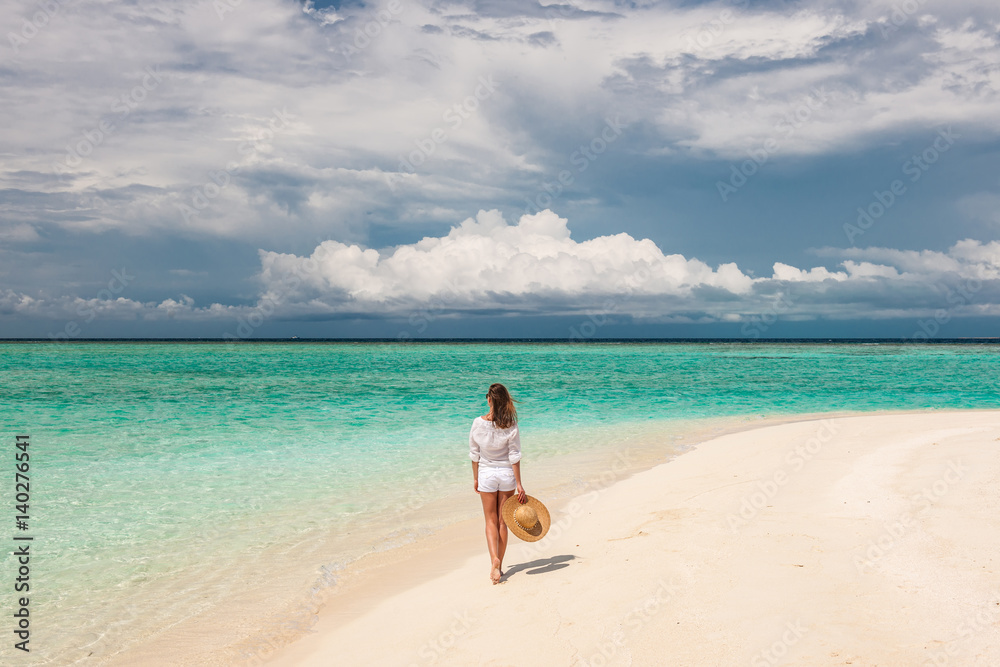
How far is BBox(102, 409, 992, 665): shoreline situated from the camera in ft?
20.1

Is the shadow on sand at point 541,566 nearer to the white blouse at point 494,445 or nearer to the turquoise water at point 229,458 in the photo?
the white blouse at point 494,445

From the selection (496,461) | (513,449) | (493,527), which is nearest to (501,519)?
(493,527)

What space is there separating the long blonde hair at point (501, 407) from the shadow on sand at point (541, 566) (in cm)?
192

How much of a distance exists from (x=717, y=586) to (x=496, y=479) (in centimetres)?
261

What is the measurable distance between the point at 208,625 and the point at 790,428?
703 inches

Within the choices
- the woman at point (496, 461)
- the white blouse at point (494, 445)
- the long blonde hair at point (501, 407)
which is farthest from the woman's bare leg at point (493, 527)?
the long blonde hair at point (501, 407)

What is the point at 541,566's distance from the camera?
296 inches

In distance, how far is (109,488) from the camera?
42.0ft

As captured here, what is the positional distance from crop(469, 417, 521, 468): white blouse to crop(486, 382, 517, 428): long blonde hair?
8 centimetres

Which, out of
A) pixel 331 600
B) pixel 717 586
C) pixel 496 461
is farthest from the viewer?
pixel 331 600

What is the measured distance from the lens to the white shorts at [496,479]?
707cm

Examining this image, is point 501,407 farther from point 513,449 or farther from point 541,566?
point 541,566

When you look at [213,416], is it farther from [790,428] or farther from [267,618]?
[790,428]

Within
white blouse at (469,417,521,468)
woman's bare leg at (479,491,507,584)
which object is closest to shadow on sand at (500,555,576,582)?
woman's bare leg at (479,491,507,584)
